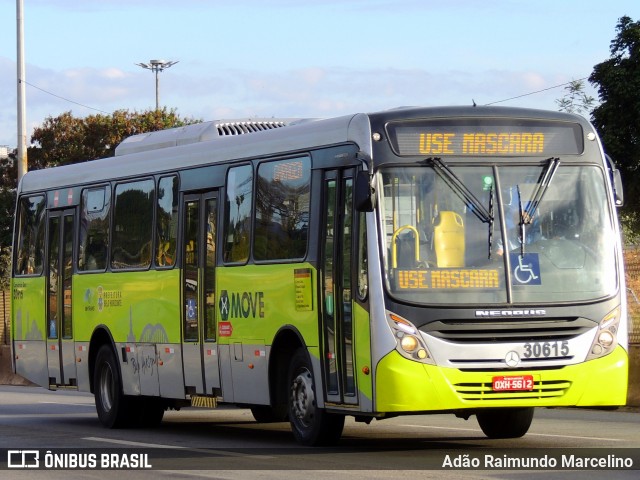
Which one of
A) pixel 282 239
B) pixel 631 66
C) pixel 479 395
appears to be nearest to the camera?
pixel 479 395

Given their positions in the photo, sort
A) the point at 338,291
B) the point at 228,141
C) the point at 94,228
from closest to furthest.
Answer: the point at 338,291 → the point at 228,141 → the point at 94,228

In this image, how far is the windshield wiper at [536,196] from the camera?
14.1 metres

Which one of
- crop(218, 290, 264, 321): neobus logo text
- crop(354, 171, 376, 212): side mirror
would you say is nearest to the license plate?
crop(354, 171, 376, 212): side mirror

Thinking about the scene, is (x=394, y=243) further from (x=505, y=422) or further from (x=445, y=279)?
(x=505, y=422)

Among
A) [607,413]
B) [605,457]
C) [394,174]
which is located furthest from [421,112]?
[607,413]

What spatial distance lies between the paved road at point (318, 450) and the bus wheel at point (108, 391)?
0.81 ft

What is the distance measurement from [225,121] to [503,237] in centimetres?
576

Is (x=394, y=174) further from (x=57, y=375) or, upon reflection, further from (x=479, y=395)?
(x=57, y=375)

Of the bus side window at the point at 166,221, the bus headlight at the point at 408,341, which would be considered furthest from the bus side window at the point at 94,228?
the bus headlight at the point at 408,341

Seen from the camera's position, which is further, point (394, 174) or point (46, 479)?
point (394, 174)

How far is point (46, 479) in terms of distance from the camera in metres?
12.9


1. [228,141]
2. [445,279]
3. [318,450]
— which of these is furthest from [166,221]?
[445,279]

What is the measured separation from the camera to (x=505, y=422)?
16.0 m

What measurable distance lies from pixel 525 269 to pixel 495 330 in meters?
0.66
